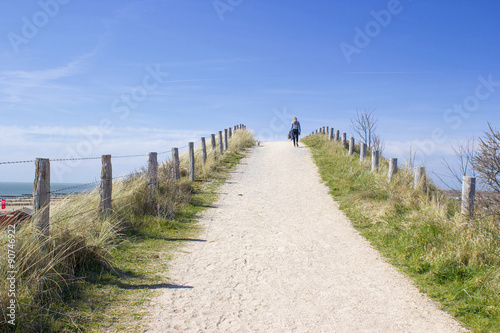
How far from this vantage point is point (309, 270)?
240 inches

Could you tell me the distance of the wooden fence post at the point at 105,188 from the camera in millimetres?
7586

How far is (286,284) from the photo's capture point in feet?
17.9

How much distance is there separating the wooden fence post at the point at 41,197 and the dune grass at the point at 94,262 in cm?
14

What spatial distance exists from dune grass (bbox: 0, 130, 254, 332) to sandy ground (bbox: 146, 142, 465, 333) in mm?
375

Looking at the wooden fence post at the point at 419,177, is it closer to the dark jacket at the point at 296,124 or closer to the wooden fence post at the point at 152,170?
the wooden fence post at the point at 152,170

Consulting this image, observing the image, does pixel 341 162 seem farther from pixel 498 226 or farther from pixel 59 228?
pixel 59 228

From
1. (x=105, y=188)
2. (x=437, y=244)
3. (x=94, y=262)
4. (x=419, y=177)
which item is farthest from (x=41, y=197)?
(x=419, y=177)

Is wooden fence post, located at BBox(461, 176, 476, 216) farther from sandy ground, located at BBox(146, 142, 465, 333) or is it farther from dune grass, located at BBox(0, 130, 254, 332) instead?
dune grass, located at BBox(0, 130, 254, 332)

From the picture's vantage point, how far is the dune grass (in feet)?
13.6

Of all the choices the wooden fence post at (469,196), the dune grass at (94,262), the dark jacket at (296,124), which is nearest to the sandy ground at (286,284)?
the dune grass at (94,262)

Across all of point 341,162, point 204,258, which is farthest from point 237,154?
point 204,258

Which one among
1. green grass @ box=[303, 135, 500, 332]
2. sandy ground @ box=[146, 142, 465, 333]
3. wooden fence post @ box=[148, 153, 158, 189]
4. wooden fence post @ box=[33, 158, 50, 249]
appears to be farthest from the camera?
wooden fence post @ box=[148, 153, 158, 189]

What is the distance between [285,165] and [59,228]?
14.1 meters

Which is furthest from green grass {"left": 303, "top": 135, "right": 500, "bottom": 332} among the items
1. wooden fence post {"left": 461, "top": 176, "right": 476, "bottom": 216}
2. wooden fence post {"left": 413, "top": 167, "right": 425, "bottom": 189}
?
wooden fence post {"left": 413, "top": 167, "right": 425, "bottom": 189}
